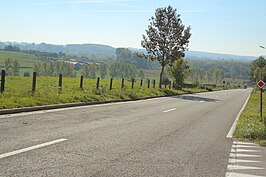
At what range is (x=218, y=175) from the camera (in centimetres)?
606

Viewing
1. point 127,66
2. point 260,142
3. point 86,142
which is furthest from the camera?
point 127,66

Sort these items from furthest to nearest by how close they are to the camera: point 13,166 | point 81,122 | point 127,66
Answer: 1. point 127,66
2. point 81,122
3. point 13,166

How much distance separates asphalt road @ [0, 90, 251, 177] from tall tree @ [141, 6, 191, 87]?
27.7m

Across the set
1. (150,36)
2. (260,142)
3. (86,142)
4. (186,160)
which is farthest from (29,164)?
(150,36)

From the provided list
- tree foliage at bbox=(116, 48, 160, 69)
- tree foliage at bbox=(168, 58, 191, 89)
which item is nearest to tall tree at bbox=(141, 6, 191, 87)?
tree foliage at bbox=(168, 58, 191, 89)

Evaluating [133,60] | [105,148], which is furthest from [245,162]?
[133,60]

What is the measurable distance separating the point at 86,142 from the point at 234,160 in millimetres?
3377

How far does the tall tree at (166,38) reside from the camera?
38781 millimetres

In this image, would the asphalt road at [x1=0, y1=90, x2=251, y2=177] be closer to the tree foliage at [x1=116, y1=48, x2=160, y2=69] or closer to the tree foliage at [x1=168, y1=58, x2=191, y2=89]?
the tree foliage at [x1=168, y1=58, x2=191, y2=89]

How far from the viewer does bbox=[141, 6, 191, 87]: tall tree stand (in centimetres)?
3878

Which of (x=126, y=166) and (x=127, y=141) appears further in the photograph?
(x=127, y=141)

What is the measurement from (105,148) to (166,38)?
3286cm

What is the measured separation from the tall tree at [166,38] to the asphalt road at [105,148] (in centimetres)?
2765

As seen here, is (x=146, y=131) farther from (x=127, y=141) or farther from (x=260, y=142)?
(x=260, y=142)
